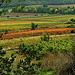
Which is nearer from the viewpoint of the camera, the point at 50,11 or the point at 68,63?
the point at 68,63

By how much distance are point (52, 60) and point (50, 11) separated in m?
119

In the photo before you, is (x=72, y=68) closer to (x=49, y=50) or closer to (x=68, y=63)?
(x=68, y=63)

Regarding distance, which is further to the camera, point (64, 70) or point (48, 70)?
point (48, 70)

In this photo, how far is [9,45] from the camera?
79.0ft

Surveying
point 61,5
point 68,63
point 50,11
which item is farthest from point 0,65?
point 61,5

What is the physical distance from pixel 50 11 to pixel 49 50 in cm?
11333

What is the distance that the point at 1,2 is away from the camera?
7.84 m

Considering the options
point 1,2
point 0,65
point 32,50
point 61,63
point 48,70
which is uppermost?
point 1,2

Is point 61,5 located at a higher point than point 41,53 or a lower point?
lower

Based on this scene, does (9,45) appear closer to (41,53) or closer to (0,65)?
(41,53)

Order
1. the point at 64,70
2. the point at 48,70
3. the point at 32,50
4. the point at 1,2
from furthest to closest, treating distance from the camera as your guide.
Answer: the point at 32,50 < the point at 48,70 < the point at 64,70 < the point at 1,2

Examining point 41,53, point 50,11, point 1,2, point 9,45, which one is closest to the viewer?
point 1,2

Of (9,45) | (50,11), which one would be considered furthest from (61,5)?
(9,45)

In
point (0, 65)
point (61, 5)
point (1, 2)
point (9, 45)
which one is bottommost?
point (61, 5)
